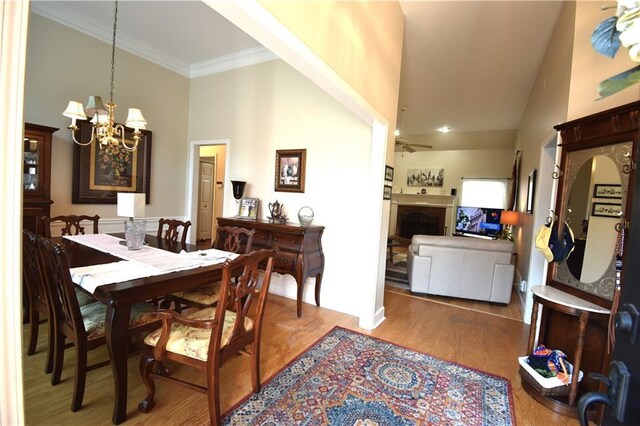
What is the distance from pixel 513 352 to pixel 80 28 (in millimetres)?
5870

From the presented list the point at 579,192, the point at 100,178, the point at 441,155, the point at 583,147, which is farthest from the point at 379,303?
the point at 441,155

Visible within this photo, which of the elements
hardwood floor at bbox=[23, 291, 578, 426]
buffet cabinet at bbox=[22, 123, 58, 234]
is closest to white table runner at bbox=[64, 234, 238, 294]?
buffet cabinet at bbox=[22, 123, 58, 234]

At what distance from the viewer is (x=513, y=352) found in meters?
2.69

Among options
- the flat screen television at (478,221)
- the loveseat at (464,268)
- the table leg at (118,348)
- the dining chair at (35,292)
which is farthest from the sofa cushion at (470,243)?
the flat screen television at (478,221)

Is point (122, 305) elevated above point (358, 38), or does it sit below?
below

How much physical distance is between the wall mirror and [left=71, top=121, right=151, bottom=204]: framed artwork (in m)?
5.00

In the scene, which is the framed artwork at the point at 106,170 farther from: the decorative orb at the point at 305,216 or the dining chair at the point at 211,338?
the dining chair at the point at 211,338

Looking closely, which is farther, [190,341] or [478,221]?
[478,221]

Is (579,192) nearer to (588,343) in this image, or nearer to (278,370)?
(588,343)

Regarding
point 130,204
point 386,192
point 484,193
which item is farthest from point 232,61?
point 484,193

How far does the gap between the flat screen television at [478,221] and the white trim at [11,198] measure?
362 inches

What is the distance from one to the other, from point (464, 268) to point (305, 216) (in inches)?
89.0

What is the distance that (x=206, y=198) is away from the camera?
23.0 ft

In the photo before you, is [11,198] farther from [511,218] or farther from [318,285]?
[511,218]
